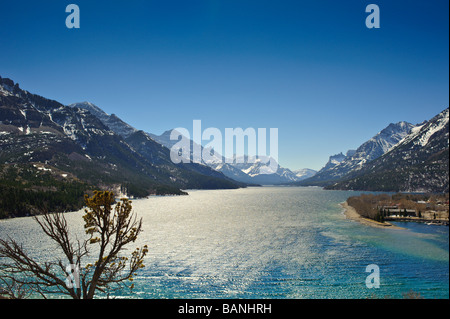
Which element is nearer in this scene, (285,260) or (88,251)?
(88,251)

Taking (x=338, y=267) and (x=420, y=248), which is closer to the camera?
(x=338, y=267)

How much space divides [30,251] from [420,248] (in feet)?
302

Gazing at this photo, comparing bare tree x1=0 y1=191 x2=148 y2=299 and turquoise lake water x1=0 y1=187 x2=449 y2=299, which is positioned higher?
bare tree x1=0 y1=191 x2=148 y2=299

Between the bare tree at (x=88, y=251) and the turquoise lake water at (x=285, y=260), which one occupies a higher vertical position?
the bare tree at (x=88, y=251)

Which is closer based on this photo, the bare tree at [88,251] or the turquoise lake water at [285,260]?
the bare tree at [88,251]

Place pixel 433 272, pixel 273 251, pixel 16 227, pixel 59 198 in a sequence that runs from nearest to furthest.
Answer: pixel 433 272
pixel 273 251
pixel 16 227
pixel 59 198

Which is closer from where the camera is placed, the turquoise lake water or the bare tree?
the bare tree

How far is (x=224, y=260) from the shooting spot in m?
57.4

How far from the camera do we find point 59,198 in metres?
121

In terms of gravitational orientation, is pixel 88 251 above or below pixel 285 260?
above
